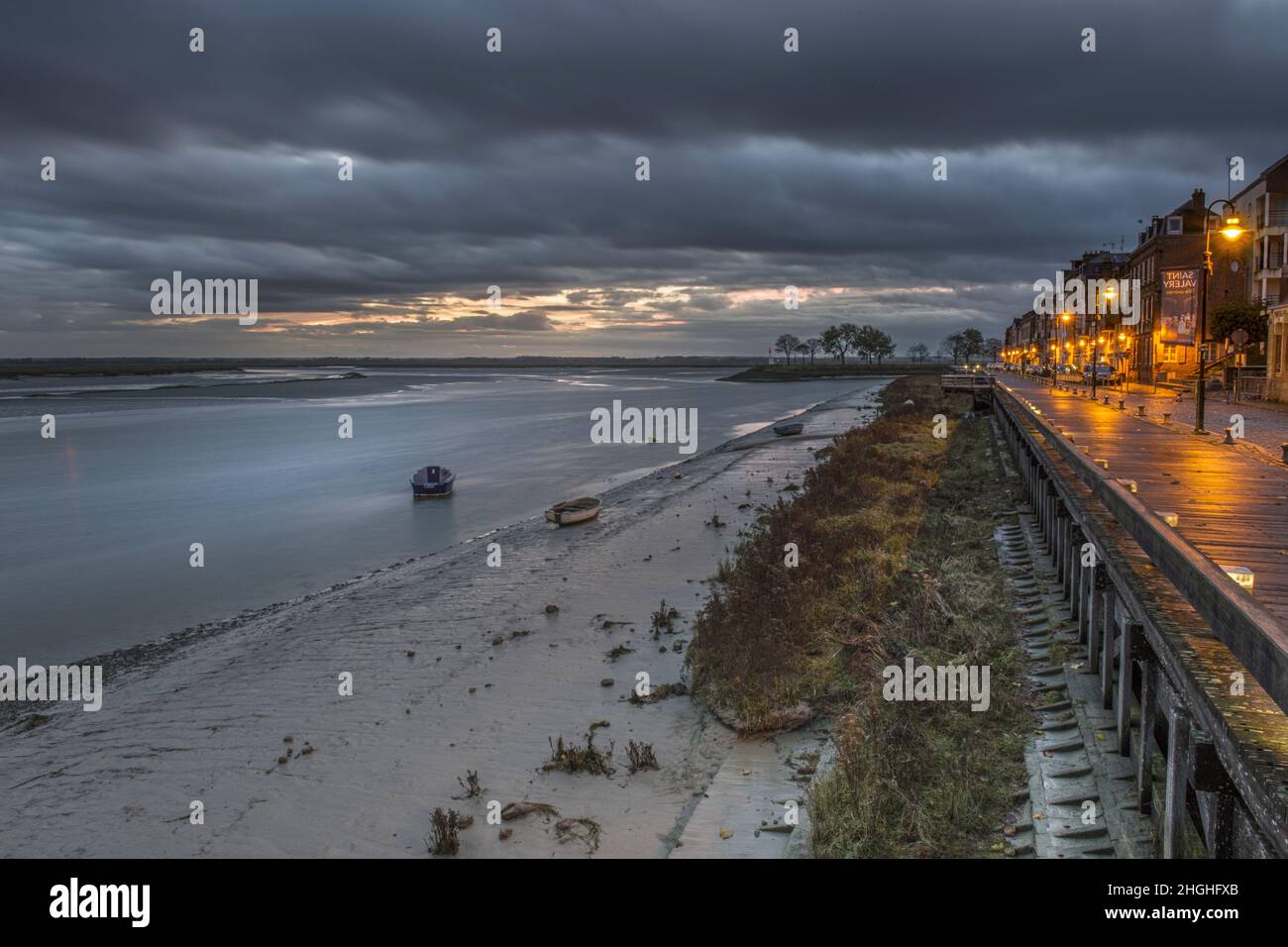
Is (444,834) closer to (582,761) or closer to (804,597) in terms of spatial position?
(582,761)

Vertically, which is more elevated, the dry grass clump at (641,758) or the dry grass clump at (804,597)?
the dry grass clump at (804,597)

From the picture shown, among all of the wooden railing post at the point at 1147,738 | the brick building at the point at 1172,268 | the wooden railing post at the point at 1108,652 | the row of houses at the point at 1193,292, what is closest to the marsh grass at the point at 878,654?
the wooden railing post at the point at 1108,652

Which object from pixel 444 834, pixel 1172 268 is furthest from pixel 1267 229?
pixel 444 834

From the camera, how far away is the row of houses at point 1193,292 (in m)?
52.8

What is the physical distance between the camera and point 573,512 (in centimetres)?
2697

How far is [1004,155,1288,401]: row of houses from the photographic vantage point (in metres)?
52.8

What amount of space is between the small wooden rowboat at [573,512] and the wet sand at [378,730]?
643 centimetres

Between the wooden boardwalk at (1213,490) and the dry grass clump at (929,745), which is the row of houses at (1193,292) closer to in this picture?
the wooden boardwalk at (1213,490)

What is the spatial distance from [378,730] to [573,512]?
51.6ft

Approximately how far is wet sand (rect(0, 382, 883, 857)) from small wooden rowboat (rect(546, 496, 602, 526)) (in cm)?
643

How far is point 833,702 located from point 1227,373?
2027 inches

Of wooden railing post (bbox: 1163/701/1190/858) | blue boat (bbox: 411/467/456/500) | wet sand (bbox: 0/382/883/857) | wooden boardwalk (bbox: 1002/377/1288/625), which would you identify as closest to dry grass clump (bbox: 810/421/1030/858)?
wooden railing post (bbox: 1163/701/1190/858)

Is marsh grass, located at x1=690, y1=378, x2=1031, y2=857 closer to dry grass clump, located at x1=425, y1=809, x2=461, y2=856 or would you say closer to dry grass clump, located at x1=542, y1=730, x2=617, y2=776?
dry grass clump, located at x1=542, y1=730, x2=617, y2=776
